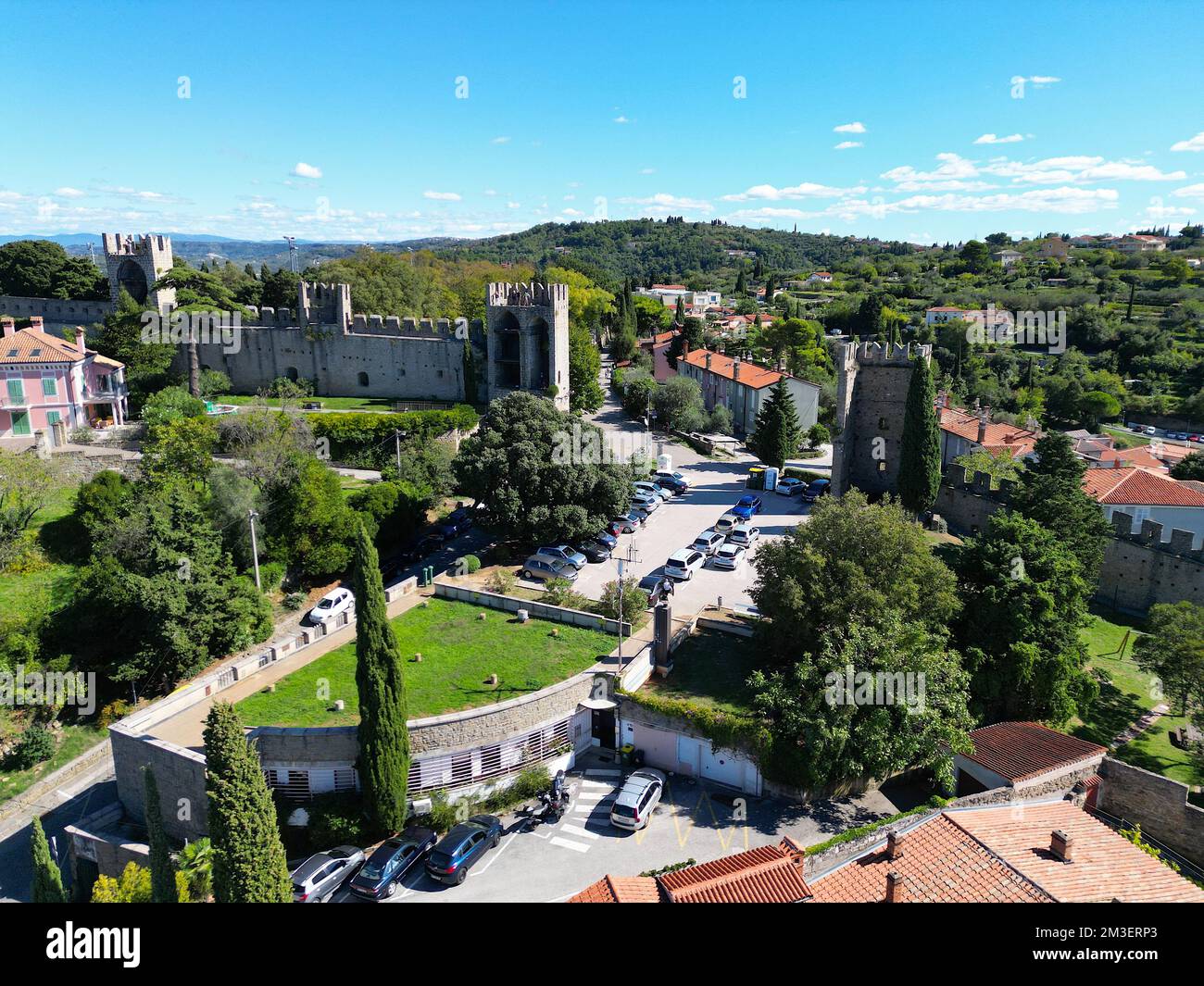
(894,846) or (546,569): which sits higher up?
(546,569)

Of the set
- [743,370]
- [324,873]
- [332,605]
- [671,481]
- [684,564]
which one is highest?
[743,370]

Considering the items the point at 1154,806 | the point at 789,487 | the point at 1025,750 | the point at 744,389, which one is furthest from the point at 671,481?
the point at 1154,806

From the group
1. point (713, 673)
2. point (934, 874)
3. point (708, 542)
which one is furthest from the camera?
point (708, 542)

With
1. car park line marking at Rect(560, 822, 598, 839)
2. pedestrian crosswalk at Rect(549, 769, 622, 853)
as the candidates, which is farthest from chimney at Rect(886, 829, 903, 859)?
car park line marking at Rect(560, 822, 598, 839)

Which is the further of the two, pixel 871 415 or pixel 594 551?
pixel 871 415

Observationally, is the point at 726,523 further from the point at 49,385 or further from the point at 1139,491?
the point at 49,385

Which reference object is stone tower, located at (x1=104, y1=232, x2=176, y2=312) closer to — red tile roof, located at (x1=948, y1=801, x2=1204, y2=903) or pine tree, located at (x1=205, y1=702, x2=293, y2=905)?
pine tree, located at (x1=205, y1=702, x2=293, y2=905)

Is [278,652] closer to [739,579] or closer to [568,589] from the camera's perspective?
[568,589]
